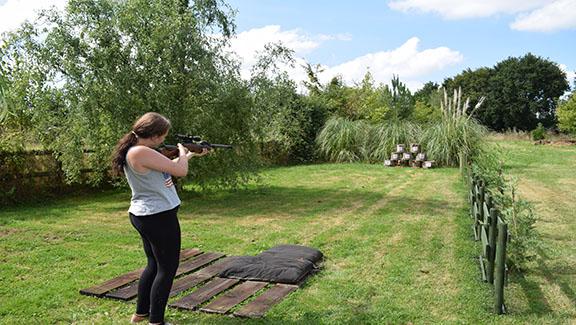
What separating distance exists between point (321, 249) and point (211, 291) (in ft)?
5.91

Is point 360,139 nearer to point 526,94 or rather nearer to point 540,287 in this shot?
point 540,287

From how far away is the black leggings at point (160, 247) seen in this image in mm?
3215

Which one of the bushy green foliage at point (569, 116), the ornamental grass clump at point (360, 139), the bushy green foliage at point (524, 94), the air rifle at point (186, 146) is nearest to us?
the air rifle at point (186, 146)

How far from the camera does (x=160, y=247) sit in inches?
128

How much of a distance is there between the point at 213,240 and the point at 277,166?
35.8ft

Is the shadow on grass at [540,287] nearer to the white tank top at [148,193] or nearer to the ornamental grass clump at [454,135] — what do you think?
the white tank top at [148,193]

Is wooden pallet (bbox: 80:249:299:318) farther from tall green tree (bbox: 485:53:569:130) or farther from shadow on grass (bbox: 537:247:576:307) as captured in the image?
tall green tree (bbox: 485:53:569:130)

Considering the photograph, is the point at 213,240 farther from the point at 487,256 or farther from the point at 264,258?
the point at 487,256

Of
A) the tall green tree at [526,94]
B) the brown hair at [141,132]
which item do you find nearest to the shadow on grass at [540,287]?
the brown hair at [141,132]

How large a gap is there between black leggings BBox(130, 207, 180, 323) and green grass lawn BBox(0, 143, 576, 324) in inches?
15.3

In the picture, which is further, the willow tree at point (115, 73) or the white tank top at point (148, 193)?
the willow tree at point (115, 73)

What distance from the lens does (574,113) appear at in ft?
80.3

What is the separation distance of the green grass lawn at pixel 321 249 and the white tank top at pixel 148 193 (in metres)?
0.95

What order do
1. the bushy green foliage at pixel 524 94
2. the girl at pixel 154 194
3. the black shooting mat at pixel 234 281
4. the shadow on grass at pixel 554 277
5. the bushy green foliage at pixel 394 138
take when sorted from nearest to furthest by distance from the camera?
the girl at pixel 154 194 → the black shooting mat at pixel 234 281 → the shadow on grass at pixel 554 277 → the bushy green foliage at pixel 394 138 → the bushy green foliage at pixel 524 94
